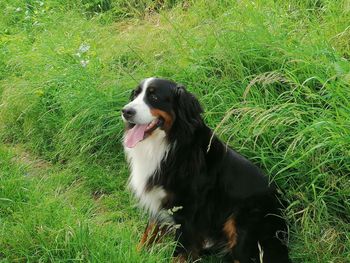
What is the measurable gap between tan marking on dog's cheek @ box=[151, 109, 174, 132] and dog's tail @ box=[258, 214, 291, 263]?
2.47 feet

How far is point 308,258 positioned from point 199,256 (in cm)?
62

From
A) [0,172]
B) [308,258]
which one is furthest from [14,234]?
[308,258]

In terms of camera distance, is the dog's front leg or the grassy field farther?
the dog's front leg

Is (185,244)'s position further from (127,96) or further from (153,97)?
(127,96)

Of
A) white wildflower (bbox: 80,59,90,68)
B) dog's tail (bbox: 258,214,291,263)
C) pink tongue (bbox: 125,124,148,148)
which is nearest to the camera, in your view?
dog's tail (bbox: 258,214,291,263)

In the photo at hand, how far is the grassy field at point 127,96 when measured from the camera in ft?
8.39

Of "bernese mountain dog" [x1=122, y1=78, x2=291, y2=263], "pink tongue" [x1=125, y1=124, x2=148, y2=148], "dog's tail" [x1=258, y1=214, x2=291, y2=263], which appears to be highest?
"pink tongue" [x1=125, y1=124, x2=148, y2=148]

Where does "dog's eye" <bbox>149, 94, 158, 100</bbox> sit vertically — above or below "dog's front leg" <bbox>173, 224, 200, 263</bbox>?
above

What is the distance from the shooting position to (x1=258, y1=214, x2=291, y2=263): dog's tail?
2.55 meters

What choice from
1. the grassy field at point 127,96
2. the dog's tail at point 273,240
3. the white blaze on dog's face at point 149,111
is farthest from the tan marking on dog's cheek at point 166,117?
the dog's tail at point 273,240

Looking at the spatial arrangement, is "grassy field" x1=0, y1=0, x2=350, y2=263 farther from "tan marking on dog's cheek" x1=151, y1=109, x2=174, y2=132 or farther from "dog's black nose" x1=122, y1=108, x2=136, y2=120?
"dog's black nose" x1=122, y1=108, x2=136, y2=120

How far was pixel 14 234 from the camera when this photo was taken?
2.38 metres

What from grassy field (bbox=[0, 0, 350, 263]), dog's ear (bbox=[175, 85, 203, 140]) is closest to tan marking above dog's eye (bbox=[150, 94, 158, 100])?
dog's ear (bbox=[175, 85, 203, 140])

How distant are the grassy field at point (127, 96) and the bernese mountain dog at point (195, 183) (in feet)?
0.55
